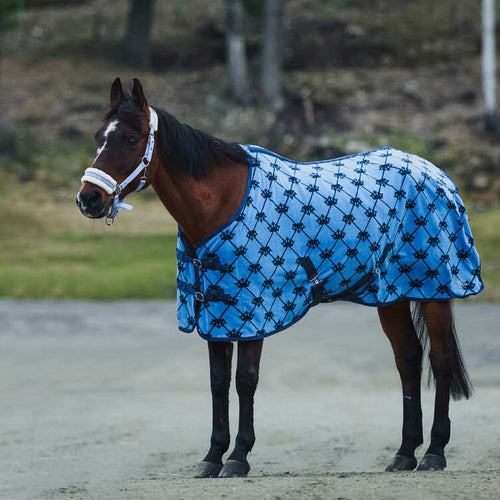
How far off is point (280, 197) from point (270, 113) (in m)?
18.1

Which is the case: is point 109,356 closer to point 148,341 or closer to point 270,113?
point 148,341

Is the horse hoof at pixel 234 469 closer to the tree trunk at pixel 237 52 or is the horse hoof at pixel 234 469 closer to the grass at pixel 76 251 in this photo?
the grass at pixel 76 251

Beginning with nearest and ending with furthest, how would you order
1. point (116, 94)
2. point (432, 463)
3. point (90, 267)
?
point (116, 94), point (432, 463), point (90, 267)

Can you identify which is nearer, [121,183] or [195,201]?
[121,183]

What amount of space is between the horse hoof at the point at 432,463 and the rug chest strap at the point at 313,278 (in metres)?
1.17

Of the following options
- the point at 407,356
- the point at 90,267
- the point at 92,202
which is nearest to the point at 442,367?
the point at 407,356

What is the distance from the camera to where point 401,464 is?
5375 millimetres

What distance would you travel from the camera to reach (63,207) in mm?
19531

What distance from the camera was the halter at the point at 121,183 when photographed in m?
4.49

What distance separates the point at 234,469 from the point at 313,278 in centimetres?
112

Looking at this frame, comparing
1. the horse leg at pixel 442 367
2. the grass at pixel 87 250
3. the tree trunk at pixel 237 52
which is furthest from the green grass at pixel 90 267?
the horse leg at pixel 442 367

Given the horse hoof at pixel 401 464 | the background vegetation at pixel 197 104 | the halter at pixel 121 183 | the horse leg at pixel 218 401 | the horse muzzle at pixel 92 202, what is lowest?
the horse hoof at pixel 401 464

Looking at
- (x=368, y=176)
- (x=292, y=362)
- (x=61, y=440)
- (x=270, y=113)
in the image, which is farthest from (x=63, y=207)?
(x=368, y=176)

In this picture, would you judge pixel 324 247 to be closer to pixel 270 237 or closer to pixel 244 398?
pixel 270 237
